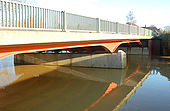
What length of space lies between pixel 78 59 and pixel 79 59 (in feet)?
0.36

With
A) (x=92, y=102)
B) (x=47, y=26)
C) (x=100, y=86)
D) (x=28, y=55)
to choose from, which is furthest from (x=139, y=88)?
(x=28, y=55)

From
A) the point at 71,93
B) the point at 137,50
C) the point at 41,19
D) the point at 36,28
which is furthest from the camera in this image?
the point at 137,50

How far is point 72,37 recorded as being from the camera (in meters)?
9.46

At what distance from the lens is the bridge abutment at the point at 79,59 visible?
16.9 meters

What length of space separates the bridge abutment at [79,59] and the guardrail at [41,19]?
4371mm

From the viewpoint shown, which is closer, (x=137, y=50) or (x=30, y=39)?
(x=30, y=39)

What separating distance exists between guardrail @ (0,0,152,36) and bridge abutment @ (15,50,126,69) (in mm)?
4371

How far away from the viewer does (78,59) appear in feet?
59.9

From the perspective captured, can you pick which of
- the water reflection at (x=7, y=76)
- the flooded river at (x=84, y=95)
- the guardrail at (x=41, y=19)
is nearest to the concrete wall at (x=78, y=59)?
the water reflection at (x=7, y=76)

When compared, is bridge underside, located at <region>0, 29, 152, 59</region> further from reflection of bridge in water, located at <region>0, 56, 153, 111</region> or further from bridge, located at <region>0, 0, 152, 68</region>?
reflection of bridge in water, located at <region>0, 56, 153, 111</region>

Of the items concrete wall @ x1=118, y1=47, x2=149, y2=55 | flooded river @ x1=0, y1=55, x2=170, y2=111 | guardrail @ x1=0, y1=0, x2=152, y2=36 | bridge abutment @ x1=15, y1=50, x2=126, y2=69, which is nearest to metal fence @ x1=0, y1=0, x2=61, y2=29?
guardrail @ x1=0, y1=0, x2=152, y2=36

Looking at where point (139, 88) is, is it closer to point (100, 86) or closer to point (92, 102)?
point (100, 86)

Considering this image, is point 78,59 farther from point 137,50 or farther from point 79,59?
point 137,50

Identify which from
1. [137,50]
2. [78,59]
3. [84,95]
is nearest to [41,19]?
[84,95]
